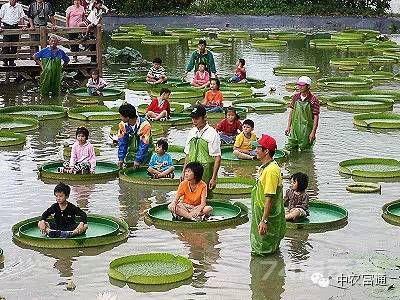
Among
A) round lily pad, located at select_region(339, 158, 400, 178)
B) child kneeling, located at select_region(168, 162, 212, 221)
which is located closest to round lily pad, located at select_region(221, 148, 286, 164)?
round lily pad, located at select_region(339, 158, 400, 178)

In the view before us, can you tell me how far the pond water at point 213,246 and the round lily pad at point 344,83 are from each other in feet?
19.8

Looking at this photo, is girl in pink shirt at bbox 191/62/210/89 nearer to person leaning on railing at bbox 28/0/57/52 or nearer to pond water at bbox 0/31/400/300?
person leaning on railing at bbox 28/0/57/52

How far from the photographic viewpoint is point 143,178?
13.9 m

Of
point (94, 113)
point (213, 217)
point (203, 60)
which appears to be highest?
point (203, 60)

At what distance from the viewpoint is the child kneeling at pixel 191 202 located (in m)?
11.7

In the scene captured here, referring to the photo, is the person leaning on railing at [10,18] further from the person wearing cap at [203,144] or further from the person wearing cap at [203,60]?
the person wearing cap at [203,144]

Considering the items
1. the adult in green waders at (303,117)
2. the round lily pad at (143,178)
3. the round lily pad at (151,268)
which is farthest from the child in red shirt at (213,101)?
the round lily pad at (151,268)

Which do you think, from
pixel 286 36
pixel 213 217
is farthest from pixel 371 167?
pixel 286 36

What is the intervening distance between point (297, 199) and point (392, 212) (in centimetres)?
135

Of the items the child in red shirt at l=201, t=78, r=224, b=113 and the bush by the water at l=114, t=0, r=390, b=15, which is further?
the bush by the water at l=114, t=0, r=390, b=15

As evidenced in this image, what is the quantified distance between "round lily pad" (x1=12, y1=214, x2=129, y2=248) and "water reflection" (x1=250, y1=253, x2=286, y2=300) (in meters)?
1.68

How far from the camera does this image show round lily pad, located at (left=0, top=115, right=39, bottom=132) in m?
17.8

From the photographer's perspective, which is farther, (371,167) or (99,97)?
(99,97)

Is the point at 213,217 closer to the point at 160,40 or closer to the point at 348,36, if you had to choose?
the point at 160,40
